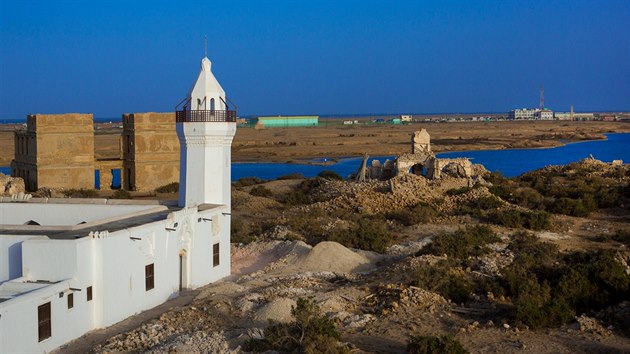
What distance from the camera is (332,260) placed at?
18.9 m

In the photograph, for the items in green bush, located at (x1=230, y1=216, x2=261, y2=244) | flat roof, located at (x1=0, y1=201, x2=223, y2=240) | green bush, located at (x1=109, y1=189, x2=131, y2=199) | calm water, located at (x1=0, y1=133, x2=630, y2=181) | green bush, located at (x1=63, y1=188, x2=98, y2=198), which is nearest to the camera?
flat roof, located at (x1=0, y1=201, x2=223, y2=240)

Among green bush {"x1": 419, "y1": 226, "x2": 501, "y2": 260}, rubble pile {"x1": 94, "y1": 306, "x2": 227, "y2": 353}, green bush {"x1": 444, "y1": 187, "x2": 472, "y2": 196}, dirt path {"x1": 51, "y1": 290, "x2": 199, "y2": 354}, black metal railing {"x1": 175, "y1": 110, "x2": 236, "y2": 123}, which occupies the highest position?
black metal railing {"x1": 175, "y1": 110, "x2": 236, "y2": 123}

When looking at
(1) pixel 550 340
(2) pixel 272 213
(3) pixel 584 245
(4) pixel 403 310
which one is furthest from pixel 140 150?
(1) pixel 550 340

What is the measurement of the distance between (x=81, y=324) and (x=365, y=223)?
11.5m

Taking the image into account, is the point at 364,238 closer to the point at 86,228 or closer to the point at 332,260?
the point at 332,260

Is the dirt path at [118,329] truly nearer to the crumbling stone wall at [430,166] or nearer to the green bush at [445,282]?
the green bush at [445,282]

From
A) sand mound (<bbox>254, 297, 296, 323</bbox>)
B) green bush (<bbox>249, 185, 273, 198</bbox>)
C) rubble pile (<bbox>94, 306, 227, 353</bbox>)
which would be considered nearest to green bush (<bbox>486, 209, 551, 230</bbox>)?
sand mound (<bbox>254, 297, 296, 323</bbox>)

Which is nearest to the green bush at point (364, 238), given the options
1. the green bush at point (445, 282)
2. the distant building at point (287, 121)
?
the green bush at point (445, 282)

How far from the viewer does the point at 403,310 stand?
554 inches

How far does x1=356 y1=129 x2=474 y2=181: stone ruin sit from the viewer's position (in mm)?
32531

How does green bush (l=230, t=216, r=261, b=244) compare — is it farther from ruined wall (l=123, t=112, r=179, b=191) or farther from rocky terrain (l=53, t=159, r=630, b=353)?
ruined wall (l=123, t=112, r=179, b=191)

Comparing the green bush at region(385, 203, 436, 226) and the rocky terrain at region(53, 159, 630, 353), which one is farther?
the green bush at region(385, 203, 436, 226)

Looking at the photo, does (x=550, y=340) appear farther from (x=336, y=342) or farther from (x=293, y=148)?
(x=293, y=148)

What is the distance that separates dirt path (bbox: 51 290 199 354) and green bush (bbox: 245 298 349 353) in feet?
9.08
